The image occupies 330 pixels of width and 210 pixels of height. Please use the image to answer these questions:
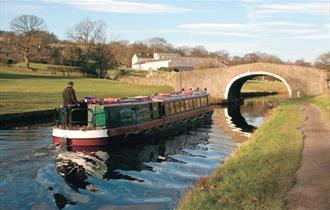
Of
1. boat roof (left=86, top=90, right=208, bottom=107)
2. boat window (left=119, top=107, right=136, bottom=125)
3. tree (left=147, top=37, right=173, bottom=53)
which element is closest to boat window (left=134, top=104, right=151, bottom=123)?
boat roof (left=86, top=90, right=208, bottom=107)

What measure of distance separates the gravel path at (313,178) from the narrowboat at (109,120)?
6907mm

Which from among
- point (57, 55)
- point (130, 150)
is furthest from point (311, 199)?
point (57, 55)

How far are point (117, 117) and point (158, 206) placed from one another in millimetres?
8029

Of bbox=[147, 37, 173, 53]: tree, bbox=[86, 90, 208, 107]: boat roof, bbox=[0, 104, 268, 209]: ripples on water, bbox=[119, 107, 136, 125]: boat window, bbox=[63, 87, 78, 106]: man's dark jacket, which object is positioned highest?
bbox=[147, 37, 173, 53]: tree

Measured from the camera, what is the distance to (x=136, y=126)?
1748 cm

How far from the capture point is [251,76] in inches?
1695

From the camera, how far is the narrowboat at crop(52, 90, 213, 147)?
15055 mm

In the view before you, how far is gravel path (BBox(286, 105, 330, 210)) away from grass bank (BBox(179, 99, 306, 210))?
0.17 m

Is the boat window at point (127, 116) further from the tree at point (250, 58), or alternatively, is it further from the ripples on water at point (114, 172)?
the tree at point (250, 58)

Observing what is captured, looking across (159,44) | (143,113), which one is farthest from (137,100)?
(159,44)

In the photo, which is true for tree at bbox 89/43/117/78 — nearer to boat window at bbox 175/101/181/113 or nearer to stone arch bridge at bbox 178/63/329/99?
stone arch bridge at bbox 178/63/329/99

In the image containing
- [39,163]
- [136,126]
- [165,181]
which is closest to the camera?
[165,181]

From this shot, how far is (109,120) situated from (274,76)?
93.0 ft

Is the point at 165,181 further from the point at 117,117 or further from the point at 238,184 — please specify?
the point at 117,117
